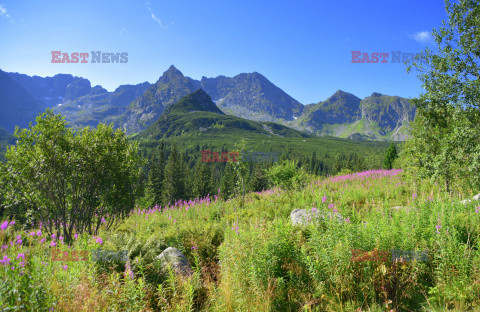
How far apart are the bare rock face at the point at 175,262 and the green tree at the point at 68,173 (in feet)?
13.1

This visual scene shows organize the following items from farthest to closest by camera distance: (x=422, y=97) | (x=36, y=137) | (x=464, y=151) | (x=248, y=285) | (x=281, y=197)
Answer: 1. (x=281, y=197)
2. (x=422, y=97)
3. (x=464, y=151)
4. (x=36, y=137)
5. (x=248, y=285)

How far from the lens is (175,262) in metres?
4.61

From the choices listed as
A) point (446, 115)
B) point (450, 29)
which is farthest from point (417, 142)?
point (450, 29)

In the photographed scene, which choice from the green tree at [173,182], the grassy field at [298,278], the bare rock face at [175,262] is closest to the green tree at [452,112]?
the grassy field at [298,278]

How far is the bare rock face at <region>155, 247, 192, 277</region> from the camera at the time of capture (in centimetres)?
444

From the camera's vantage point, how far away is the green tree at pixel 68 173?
6.64 metres

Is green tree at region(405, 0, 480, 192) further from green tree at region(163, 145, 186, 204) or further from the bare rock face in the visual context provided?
green tree at region(163, 145, 186, 204)

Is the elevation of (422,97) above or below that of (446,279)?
above

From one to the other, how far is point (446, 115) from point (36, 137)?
14.3 meters

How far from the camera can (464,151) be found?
7973 mm

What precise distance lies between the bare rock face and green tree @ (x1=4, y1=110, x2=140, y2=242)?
13.1 feet

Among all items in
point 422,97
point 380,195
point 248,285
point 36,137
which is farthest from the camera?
point 380,195

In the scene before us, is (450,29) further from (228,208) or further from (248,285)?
(248,285)

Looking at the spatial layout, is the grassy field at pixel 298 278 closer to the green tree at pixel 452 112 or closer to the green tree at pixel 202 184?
the green tree at pixel 452 112
